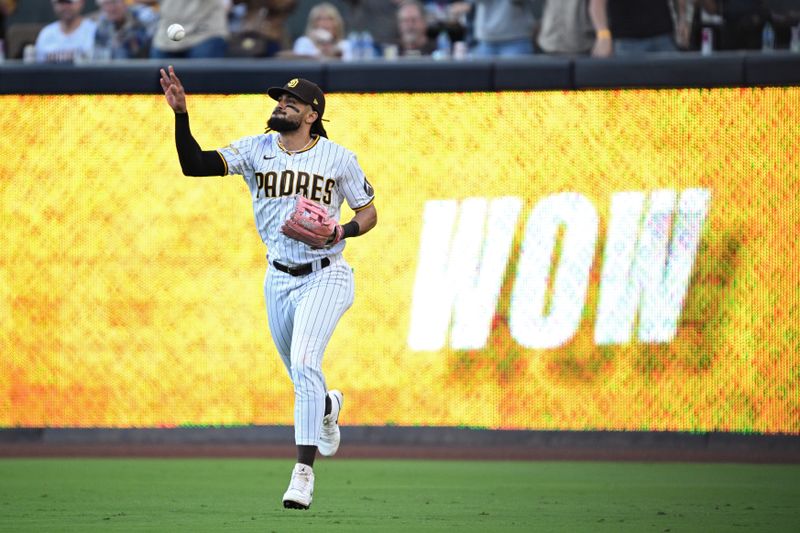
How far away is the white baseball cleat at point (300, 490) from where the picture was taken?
5.79m

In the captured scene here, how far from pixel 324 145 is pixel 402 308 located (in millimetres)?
3071

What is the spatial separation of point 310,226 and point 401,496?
173 cm

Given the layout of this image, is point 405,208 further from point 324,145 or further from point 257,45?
point 324,145

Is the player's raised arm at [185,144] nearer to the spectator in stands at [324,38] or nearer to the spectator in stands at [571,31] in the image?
the spectator in stands at [571,31]

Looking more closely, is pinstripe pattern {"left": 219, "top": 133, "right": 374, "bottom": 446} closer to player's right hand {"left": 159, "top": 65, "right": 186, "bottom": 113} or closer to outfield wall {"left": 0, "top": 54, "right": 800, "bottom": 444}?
player's right hand {"left": 159, "top": 65, "right": 186, "bottom": 113}

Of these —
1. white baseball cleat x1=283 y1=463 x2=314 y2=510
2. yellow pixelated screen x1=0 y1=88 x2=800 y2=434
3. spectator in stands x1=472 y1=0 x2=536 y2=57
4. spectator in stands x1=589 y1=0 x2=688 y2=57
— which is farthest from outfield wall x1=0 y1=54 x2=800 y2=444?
white baseball cleat x1=283 y1=463 x2=314 y2=510

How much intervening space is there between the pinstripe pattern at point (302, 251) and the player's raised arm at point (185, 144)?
6 centimetres

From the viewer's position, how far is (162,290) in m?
9.39

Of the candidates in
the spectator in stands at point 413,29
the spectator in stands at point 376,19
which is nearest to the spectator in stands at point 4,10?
the spectator in stands at point 376,19

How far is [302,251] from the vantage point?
20.4 feet

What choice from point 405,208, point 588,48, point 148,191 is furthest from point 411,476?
Answer: point 588,48

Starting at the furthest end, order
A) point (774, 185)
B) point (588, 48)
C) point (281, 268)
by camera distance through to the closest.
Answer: point (588, 48), point (774, 185), point (281, 268)

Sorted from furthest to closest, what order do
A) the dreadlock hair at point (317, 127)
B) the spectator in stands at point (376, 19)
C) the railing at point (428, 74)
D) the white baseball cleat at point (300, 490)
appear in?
the spectator in stands at point (376, 19) → the railing at point (428, 74) → the dreadlock hair at point (317, 127) → the white baseball cleat at point (300, 490)

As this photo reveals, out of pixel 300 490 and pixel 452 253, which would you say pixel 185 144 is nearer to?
pixel 300 490
